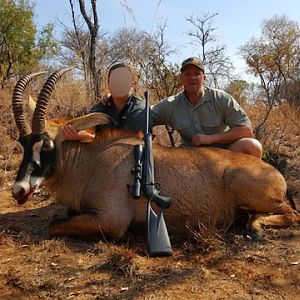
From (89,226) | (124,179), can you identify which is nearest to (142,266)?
(89,226)

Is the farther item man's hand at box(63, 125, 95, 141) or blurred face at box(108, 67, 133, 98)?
blurred face at box(108, 67, 133, 98)

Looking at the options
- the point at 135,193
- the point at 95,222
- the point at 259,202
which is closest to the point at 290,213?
the point at 259,202

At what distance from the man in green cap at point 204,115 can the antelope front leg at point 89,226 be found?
1591 mm

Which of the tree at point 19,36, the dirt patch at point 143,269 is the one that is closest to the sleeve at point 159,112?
the dirt patch at point 143,269

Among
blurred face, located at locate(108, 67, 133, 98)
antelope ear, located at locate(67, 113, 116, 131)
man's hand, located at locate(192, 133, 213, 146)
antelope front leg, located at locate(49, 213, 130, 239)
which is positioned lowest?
antelope front leg, located at locate(49, 213, 130, 239)

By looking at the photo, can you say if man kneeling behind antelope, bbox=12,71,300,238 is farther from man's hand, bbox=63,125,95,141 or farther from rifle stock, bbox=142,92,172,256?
rifle stock, bbox=142,92,172,256

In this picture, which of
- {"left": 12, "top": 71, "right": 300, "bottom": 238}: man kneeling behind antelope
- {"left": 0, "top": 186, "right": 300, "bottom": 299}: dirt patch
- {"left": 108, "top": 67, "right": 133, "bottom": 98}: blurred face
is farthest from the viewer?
{"left": 108, "top": 67, "right": 133, "bottom": 98}: blurred face

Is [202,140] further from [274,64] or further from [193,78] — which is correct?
[274,64]

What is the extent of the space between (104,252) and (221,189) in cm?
145

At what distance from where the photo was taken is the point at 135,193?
13.8ft

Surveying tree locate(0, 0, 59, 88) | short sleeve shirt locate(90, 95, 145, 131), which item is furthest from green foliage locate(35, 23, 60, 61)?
short sleeve shirt locate(90, 95, 145, 131)

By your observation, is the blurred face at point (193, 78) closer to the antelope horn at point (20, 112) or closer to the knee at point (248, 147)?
the knee at point (248, 147)

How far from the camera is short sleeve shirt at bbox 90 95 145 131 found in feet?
18.7

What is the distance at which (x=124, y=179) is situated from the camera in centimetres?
455
